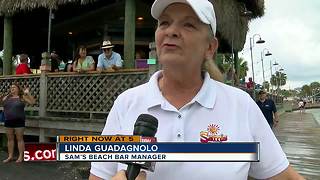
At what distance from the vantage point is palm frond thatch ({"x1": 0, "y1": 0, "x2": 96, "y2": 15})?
1191 cm

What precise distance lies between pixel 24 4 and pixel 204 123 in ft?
39.4

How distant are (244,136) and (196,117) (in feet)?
0.67

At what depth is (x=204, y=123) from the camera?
175cm

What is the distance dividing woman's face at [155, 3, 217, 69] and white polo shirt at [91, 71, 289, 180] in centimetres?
17

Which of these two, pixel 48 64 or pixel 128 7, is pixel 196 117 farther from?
pixel 48 64

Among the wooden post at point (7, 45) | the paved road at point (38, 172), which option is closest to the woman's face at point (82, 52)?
the paved road at point (38, 172)

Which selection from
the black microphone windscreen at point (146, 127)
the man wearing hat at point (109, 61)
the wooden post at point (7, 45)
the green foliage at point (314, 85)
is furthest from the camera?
the green foliage at point (314, 85)

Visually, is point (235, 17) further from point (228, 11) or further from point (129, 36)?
point (129, 36)

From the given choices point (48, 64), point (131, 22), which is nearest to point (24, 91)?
point (48, 64)

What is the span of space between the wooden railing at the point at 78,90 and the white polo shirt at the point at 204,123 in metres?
7.36

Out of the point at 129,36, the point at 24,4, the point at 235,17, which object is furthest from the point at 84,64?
the point at 235,17

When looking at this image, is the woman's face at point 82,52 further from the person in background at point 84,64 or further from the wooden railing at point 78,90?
the wooden railing at point 78,90

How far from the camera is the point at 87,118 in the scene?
34.5 ft

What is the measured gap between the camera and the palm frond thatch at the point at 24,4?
11.9 meters
